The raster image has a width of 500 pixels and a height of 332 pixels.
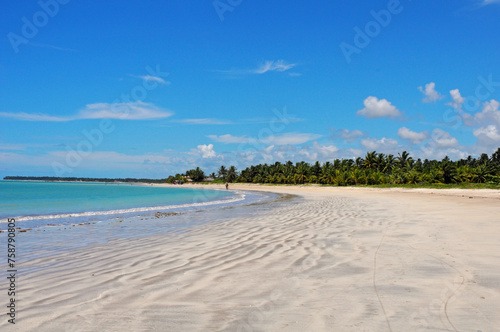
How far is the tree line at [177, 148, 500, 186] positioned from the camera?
57969 mm

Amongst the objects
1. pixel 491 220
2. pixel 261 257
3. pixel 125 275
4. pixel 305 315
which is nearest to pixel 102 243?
pixel 125 275

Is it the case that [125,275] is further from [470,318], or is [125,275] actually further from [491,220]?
[491,220]

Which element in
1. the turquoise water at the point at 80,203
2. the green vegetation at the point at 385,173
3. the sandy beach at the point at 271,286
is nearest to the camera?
the sandy beach at the point at 271,286

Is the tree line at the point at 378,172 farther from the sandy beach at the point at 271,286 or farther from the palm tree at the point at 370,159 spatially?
the sandy beach at the point at 271,286

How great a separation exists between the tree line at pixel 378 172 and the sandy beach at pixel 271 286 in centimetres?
5121

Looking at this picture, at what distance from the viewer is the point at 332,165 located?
9944 cm

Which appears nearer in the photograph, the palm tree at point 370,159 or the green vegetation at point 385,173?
the green vegetation at point 385,173

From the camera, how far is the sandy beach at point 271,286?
4.09 meters

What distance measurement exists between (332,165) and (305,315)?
98344mm

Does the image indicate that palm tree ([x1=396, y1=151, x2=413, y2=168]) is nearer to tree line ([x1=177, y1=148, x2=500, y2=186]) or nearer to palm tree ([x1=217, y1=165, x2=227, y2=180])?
tree line ([x1=177, y1=148, x2=500, y2=186])

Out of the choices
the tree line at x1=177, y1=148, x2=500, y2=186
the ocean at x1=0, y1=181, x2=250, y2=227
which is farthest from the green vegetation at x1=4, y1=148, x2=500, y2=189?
the ocean at x1=0, y1=181, x2=250, y2=227

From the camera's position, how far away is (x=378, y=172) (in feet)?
248

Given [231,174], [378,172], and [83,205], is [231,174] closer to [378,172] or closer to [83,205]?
[378,172]

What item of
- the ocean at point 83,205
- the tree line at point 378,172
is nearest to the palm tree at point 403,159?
the tree line at point 378,172
